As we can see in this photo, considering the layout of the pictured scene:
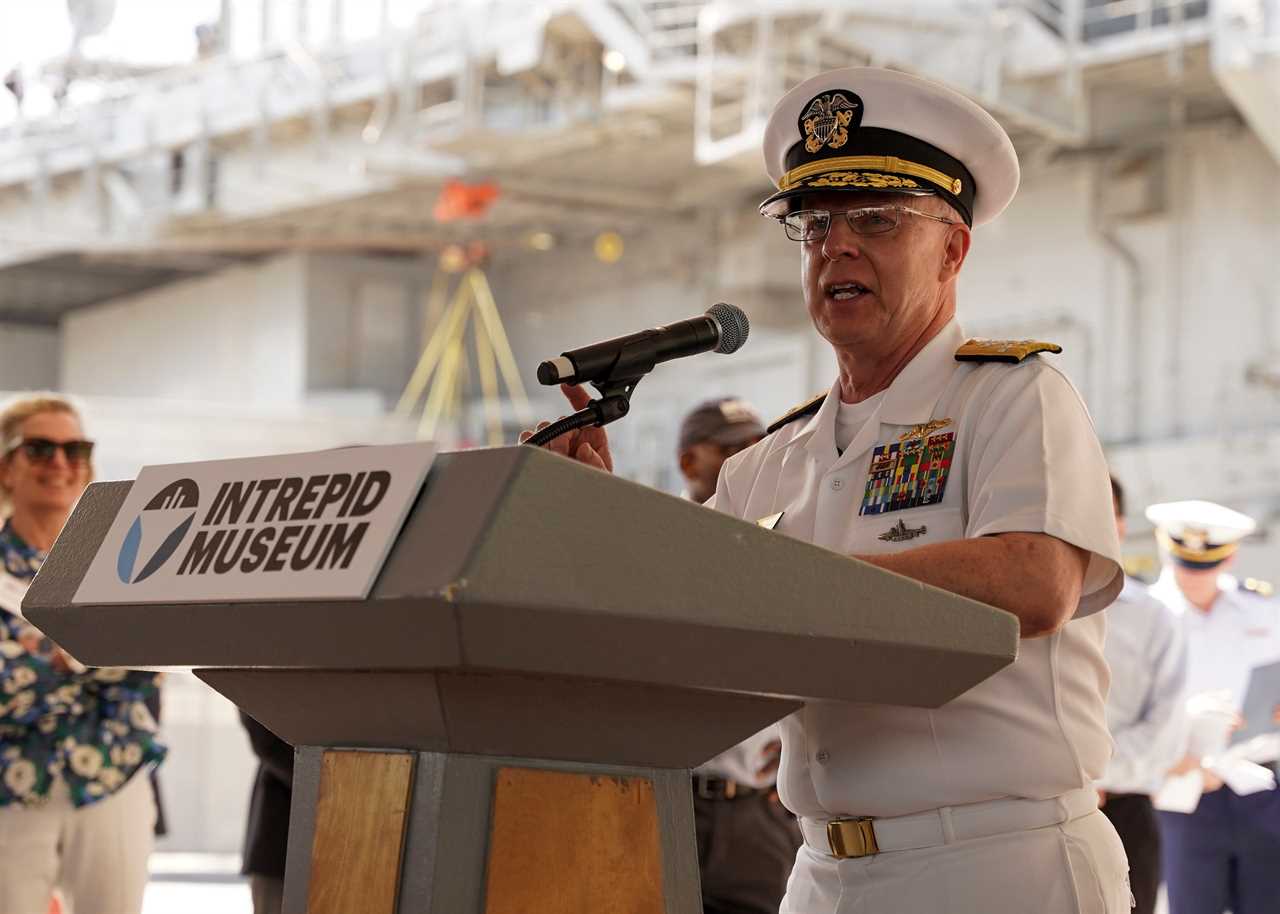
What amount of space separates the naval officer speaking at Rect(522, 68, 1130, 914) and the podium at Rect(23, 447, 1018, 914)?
19 cm

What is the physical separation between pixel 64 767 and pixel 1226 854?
A: 339 centimetres

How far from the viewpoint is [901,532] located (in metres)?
1.70

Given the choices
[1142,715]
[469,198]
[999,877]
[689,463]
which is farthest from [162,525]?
[469,198]

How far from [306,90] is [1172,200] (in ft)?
30.1

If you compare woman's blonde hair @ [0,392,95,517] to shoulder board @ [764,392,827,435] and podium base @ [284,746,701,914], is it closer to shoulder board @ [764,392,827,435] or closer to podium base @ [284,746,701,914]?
shoulder board @ [764,392,827,435]

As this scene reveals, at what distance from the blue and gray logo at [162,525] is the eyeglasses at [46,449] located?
8.89ft

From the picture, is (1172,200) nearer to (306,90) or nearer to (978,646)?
(306,90)

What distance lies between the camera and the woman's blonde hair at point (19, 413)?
13.0 feet

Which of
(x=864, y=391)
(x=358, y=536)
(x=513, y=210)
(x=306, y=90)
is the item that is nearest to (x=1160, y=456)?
(x=513, y=210)

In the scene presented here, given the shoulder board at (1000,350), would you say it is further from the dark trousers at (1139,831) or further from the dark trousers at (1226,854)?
the dark trousers at (1226,854)

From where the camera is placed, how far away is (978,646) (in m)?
1.36

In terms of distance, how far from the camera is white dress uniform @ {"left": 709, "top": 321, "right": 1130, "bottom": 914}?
161 cm

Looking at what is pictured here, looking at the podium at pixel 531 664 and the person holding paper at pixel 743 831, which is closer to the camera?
the podium at pixel 531 664

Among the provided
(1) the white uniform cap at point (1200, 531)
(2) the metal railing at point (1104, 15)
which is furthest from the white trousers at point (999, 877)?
(2) the metal railing at point (1104, 15)
